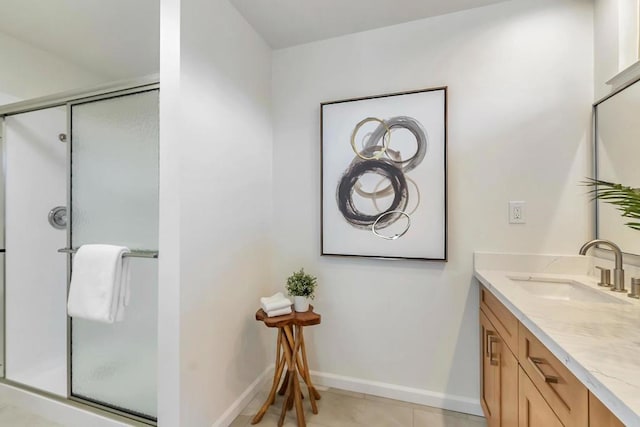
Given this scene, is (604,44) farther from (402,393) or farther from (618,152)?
(402,393)

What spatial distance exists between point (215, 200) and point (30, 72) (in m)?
1.87

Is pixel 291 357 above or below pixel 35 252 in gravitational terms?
below

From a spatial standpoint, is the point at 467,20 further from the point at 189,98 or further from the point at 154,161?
the point at 154,161

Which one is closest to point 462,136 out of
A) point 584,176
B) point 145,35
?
point 584,176

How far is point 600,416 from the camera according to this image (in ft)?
2.08

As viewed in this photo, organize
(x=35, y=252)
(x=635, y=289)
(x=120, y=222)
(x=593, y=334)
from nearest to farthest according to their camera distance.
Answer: (x=593, y=334) → (x=635, y=289) → (x=120, y=222) → (x=35, y=252)

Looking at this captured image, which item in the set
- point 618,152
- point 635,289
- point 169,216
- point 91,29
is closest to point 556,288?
point 635,289

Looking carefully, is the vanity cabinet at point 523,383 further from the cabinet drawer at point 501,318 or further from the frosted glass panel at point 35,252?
the frosted glass panel at point 35,252

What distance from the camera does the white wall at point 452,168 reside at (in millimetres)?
1594

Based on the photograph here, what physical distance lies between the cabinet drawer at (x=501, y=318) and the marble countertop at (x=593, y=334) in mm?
80

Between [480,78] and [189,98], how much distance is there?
1637 millimetres

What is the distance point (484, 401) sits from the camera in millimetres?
1597

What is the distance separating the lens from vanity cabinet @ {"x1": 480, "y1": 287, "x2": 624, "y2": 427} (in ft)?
2.34

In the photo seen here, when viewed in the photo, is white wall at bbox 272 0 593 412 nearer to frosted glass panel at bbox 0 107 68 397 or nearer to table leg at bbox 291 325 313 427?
table leg at bbox 291 325 313 427
